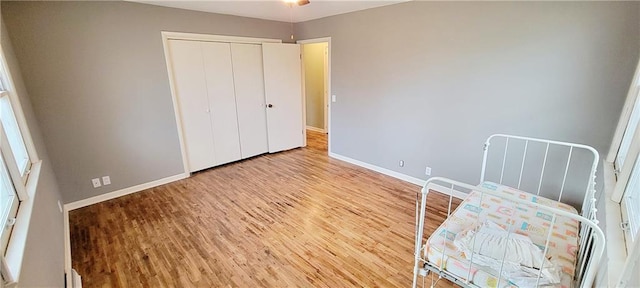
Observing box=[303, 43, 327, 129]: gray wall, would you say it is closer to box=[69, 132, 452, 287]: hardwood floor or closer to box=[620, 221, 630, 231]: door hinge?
box=[69, 132, 452, 287]: hardwood floor

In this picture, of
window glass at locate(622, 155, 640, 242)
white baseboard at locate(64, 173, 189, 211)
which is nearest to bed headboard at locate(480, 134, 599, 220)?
window glass at locate(622, 155, 640, 242)

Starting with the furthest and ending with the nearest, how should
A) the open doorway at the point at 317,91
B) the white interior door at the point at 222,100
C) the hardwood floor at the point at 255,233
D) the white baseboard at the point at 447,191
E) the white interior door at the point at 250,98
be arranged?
the open doorway at the point at 317,91 → the white interior door at the point at 250,98 → the white interior door at the point at 222,100 → the white baseboard at the point at 447,191 → the hardwood floor at the point at 255,233

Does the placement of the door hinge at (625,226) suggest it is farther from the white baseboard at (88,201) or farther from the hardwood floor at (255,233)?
the white baseboard at (88,201)

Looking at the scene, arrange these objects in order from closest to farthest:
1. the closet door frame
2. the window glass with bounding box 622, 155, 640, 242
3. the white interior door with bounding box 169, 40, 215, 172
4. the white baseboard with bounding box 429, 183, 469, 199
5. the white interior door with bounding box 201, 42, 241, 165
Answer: the window glass with bounding box 622, 155, 640, 242 → the white baseboard with bounding box 429, 183, 469, 199 → the closet door frame → the white interior door with bounding box 169, 40, 215, 172 → the white interior door with bounding box 201, 42, 241, 165

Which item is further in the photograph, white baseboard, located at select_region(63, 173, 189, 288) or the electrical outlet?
the electrical outlet

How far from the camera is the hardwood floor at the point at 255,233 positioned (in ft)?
6.63

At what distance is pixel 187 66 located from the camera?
3.58m

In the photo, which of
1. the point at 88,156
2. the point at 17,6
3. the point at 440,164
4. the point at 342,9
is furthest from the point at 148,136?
the point at 440,164

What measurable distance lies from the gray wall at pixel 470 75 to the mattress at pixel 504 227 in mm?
891

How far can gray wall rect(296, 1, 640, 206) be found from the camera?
84.4 inches

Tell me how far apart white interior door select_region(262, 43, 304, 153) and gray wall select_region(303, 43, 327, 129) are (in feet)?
4.57

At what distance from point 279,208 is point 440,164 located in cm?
205

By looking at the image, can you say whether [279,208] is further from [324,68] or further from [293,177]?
[324,68]

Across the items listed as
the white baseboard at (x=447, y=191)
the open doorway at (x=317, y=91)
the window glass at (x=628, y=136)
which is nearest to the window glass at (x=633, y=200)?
the window glass at (x=628, y=136)
